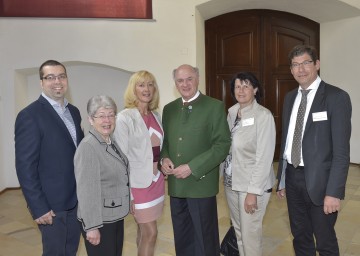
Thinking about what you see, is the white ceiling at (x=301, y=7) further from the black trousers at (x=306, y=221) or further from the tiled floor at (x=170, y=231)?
the black trousers at (x=306, y=221)

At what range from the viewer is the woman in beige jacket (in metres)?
2.48

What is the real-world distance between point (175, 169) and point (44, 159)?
88cm

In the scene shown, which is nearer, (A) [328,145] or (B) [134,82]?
(A) [328,145]

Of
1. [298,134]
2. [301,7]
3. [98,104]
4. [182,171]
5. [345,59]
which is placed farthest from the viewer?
[345,59]

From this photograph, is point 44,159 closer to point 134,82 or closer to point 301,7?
point 134,82

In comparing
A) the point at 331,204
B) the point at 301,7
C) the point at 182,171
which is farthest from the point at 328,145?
the point at 301,7

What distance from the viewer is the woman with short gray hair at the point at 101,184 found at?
1974 mm

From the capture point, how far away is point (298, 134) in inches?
92.3

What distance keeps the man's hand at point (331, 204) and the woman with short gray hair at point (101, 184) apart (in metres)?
1.24

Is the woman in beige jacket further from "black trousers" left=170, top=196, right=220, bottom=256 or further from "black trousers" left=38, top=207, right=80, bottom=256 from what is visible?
"black trousers" left=38, top=207, right=80, bottom=256

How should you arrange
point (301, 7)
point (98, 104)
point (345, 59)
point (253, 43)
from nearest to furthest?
point (98, 104), point (301, 7), point (345, 59), point (253, 43)

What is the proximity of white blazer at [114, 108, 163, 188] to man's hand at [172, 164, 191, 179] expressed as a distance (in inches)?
7.2

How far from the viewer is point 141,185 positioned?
2.50m

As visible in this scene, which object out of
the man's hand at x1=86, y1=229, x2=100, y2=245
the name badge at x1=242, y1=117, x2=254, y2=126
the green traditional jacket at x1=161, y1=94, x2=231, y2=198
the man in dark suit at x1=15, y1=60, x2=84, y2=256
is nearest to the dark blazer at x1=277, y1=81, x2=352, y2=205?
the name badge at x1=242, y1=117, x2=254, y2=126
